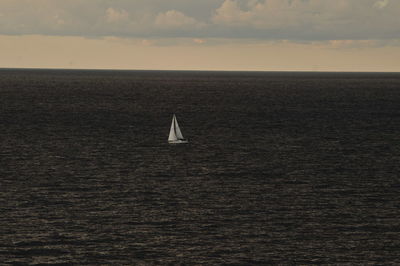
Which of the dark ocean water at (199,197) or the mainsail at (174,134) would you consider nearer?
the dark ocean water at (199,197)

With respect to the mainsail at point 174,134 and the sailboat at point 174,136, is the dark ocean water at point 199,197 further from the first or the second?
the mainsail at point 174,134

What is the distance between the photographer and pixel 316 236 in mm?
36469

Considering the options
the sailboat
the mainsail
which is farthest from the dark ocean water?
the mainsail

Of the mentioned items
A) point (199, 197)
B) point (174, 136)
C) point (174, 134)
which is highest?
point (174, 134)

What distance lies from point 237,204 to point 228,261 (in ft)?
41.3

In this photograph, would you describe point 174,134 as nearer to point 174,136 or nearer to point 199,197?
point 174,136

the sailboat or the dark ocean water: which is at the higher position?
the sailboat

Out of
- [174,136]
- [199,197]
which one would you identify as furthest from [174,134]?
[199,197]

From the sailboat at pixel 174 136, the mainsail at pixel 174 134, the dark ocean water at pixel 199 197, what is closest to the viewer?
the dark ocean water at pixel 199 197

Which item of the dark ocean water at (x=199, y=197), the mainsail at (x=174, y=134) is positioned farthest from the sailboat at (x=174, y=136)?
the dark ocean water at (x=199, y=197)

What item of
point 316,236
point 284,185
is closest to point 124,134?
point 284,185

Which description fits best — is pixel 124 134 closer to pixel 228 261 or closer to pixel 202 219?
pixel 202 219

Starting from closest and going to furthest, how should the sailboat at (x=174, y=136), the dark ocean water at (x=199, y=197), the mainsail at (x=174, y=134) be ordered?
1. the dark ocean water at (x=199, y=197)
2. the sailboat at (x=174, y=136)
3. the mainsail at (x=174, y=134)

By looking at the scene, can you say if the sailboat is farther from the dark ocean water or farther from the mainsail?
the dark ocean water
